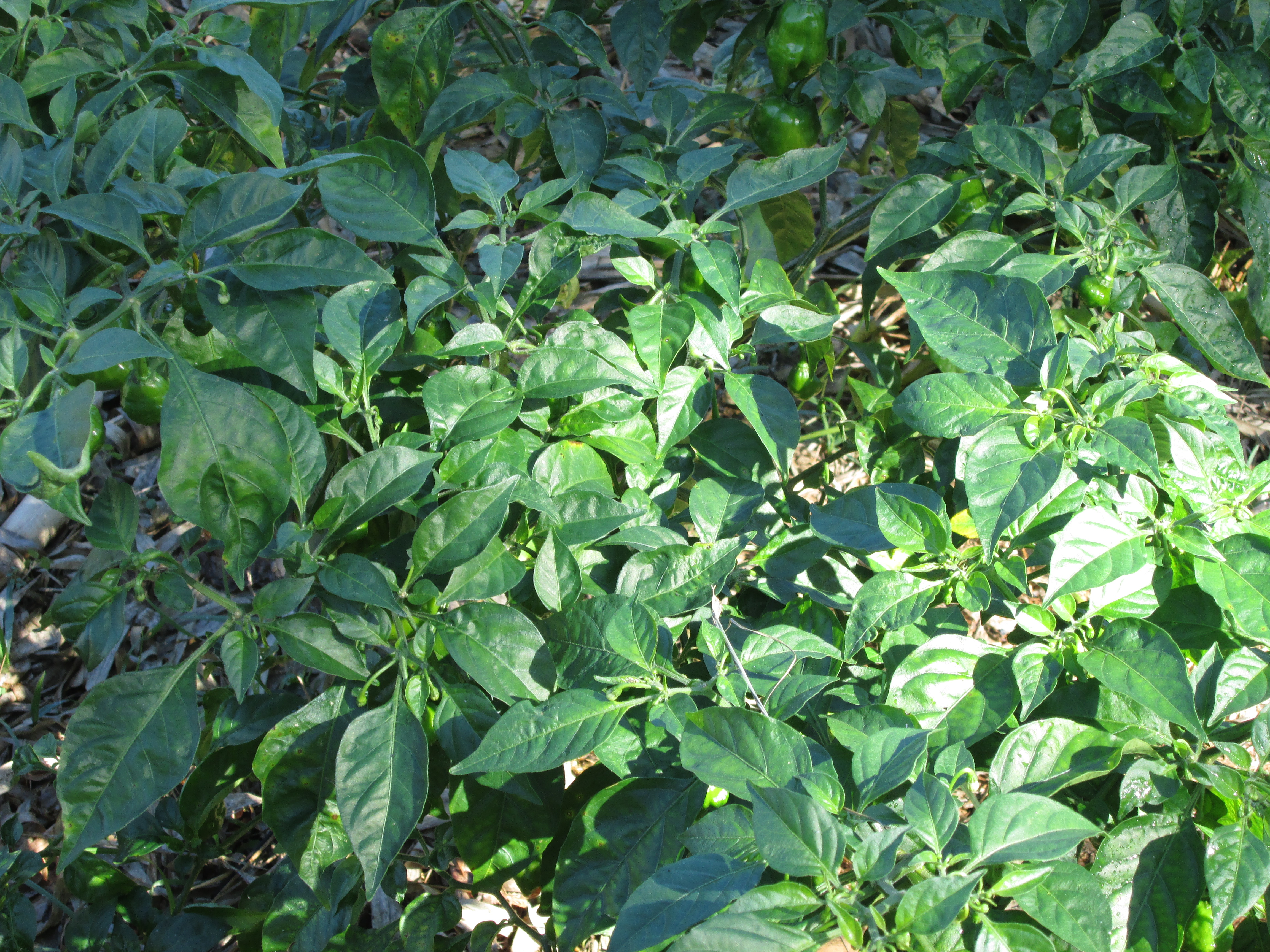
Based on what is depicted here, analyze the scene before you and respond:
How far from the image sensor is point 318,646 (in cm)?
97

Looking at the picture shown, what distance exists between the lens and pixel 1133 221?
Result: 4.30ft

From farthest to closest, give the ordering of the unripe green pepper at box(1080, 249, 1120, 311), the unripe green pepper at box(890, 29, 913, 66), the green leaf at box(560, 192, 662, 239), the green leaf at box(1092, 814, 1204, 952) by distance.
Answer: the unripe green pepper at box(890, 29, 913, 66) → the unripe green pepper at box(1080, 249, 1120, 311) → the green leaf at box(560, 192, 662, 239) → the green leaf at box(1092, 814, 1204, 952)

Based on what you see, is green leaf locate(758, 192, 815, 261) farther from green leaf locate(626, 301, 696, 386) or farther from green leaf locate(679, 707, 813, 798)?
green leaf locate(679, 707, 813, 798)

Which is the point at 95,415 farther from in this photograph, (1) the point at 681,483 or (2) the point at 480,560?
(1) the point at 681,483

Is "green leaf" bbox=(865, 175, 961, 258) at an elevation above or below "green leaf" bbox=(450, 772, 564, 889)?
above

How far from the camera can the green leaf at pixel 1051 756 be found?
2.99 feet

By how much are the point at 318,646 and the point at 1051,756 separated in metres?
0.77

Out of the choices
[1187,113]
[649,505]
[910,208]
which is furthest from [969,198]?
[649,505]

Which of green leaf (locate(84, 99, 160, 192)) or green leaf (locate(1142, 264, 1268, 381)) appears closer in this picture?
green leaf (locate(84, 99, 160, 192))

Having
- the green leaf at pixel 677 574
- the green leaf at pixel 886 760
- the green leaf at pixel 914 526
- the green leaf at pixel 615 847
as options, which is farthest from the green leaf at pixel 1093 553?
the green leaf at pixel 615 847

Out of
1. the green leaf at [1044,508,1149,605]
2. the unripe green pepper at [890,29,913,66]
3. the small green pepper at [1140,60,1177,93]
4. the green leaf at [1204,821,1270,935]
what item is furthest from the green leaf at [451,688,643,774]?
the small green pepper at [1140,60,1177,93]

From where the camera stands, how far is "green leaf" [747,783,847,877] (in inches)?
27.7

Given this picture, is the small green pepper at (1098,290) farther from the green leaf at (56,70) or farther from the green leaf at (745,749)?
the green leaf at (56,70)

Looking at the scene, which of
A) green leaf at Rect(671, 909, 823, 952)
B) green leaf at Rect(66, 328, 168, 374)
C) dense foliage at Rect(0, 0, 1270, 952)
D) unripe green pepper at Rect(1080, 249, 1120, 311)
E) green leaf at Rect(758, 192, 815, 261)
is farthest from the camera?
green leaf at Rect(758, 192, 815, 261)
